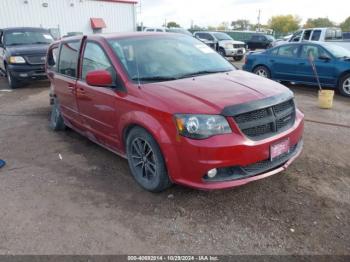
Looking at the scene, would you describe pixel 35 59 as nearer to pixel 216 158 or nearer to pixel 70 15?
pixel 216 158

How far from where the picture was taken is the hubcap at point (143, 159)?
3.68 metres

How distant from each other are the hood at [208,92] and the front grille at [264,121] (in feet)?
0.47

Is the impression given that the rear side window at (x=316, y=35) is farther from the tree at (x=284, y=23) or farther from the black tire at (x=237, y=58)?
the tree at (x=284, y=23)

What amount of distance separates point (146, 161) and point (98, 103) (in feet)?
3.62

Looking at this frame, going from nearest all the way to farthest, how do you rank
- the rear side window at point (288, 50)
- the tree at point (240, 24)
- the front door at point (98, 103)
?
1. the front door at point (98, 103)
2. the rear side window at point (288, 50)
3. the tree at point (240, 24)

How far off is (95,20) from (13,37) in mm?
16848

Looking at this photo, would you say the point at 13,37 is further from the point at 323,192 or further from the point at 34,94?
the point at 323,192

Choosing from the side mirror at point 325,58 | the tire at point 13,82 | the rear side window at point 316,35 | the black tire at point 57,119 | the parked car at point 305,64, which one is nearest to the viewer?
the black tire at point 57,119

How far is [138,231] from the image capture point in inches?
124

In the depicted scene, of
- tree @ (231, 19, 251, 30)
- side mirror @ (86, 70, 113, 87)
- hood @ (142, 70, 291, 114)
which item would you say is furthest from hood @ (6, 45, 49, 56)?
tree @ (231, 19, 251, 30)

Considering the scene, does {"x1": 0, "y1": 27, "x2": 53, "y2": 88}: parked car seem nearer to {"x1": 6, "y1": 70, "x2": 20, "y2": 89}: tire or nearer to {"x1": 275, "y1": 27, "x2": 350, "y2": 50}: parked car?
{"x1": 6, "y1": 70, "x2": 20, "y2": 89}: tire

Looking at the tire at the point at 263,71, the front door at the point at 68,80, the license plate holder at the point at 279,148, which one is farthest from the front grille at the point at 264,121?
the tire at the point at 263,71

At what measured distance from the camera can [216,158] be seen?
3.10 meters

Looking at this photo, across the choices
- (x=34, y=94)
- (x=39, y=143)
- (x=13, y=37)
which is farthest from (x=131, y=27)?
(x=39, y=143)
